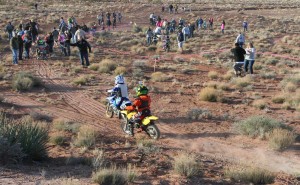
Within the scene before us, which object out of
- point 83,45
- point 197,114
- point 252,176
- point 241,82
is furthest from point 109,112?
point 83,45

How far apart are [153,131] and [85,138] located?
183 centimetres

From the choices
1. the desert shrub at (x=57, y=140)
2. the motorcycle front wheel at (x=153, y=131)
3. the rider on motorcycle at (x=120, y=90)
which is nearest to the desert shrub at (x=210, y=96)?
the rider on motorcycle at (x=120, y=90)

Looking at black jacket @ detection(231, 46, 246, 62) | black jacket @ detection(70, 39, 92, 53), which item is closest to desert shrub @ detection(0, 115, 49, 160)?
black jacket @ detection(70, 39, 92, 53)

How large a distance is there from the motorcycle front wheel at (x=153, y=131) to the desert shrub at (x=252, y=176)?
8.96 feet

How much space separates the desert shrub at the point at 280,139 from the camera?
9.91 metres

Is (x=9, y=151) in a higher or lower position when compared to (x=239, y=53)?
lower

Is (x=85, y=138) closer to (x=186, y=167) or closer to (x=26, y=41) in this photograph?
(x=186, y=167)

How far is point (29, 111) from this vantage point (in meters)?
12.8

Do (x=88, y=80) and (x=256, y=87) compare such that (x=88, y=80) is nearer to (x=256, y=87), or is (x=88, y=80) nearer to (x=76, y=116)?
(x=76, y=116)

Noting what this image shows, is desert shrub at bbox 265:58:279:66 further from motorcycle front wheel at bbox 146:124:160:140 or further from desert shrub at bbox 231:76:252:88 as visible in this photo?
motorcycle front wheel at bbox 146:124:160:140

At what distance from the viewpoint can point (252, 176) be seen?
25.5ft

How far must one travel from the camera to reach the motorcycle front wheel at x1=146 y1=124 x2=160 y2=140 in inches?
406

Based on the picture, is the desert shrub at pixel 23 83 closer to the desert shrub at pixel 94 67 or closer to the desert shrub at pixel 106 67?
the desert shrub at pixel 106 67

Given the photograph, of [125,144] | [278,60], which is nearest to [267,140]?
[125,144]
